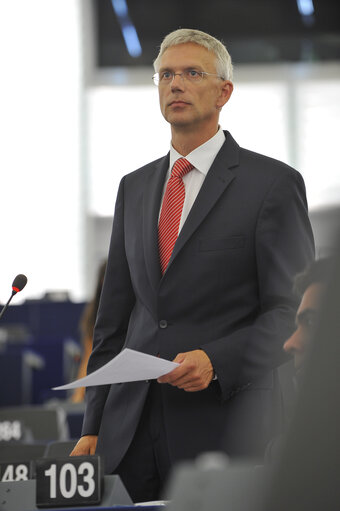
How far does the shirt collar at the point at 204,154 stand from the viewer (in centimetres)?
180

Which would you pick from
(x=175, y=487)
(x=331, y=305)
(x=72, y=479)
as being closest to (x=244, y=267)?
(x=72, y=479)

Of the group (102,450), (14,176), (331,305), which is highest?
(14,176)

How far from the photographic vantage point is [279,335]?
162cm

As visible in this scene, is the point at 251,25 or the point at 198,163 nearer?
the point at 198,163

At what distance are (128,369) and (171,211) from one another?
1.40 ft

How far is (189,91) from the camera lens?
5.75 feet

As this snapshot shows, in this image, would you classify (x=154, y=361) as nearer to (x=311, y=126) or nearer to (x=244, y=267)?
(x=244, y=267)

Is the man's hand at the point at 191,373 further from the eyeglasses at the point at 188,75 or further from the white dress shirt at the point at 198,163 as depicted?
the eyeglasses at the point at 188,75

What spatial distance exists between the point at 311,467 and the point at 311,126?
11.6 m

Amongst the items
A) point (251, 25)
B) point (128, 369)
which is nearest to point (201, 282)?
point (128, 369)

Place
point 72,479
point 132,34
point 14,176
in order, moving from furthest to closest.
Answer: point 132,34 → point 14,176 → point 72,479

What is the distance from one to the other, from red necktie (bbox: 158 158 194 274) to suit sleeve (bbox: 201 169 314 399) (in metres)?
0.17

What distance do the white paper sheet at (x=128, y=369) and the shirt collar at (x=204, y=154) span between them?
0.48 metres

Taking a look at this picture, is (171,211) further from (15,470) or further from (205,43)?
(15,470)
